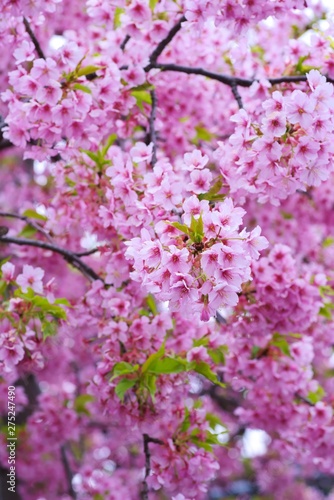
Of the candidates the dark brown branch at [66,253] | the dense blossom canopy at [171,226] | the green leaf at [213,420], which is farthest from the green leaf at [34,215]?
Answer: the green leaf at [213,420]

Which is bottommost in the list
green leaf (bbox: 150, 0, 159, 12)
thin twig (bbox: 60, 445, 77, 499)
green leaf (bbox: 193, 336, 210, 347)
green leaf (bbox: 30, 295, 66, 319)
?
thin twig (bbox: 60, 445, 77, 499)

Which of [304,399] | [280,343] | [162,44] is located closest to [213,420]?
[304,399]

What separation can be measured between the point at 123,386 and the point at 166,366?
234 mm

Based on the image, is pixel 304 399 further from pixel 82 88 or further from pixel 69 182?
pixel 82 88

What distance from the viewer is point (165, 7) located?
346 centimetres

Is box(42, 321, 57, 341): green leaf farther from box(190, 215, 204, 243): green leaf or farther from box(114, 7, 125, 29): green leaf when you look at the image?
box(114, 7, 125, 29): green leaf

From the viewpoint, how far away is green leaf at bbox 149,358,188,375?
2926mm

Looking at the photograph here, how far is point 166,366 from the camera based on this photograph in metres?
2.94

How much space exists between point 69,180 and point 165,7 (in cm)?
116

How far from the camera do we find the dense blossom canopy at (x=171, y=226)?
2463 mm

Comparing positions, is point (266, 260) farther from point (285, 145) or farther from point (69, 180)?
point (69, 180)

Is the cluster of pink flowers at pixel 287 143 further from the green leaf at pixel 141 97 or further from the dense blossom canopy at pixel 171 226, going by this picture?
the green leaf at pixel 141 97

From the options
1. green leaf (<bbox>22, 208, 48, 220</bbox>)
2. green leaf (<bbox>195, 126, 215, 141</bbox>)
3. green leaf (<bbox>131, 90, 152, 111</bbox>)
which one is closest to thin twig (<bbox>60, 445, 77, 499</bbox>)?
green leaf (<bbox>22, 208, 48, 220</bbox>)

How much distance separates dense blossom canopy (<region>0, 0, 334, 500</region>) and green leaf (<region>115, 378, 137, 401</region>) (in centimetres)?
2
